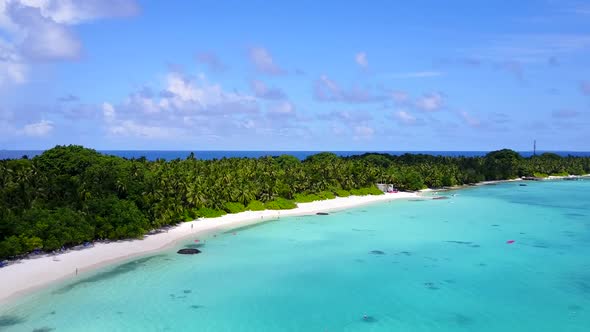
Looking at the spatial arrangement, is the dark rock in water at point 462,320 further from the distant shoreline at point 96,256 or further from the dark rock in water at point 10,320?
the distant shoreline at point 96,256

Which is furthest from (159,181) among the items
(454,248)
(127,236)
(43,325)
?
(454,248)

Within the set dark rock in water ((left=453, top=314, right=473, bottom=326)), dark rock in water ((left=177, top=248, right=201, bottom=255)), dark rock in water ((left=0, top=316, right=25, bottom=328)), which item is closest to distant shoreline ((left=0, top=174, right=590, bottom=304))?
dark rock in water ((left=177, top=248, right=201, bottom=255))

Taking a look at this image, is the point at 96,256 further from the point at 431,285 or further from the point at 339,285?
the point at 431,285

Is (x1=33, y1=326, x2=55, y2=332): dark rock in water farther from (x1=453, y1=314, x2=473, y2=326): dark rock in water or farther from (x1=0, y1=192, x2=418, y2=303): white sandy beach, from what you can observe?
(x1=453, y1=314, x2=473, y2=326): dark rock in water

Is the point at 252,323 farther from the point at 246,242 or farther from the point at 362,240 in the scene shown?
the point at 362,240

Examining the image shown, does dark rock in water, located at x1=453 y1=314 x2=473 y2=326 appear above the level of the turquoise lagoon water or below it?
below

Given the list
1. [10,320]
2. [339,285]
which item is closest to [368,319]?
[339,285]
